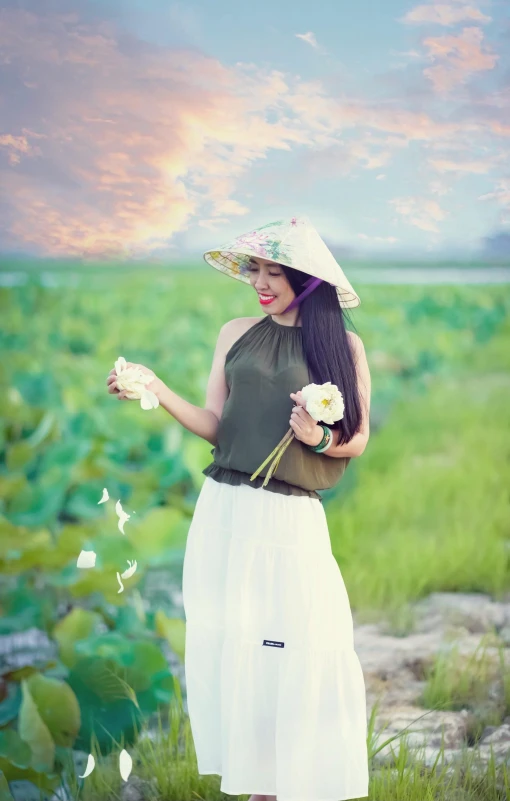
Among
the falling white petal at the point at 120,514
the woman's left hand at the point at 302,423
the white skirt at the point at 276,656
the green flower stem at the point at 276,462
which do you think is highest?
the woman's left hand at the point at 302,423

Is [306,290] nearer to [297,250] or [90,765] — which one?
[297,250]

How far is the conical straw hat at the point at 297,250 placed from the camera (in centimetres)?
169

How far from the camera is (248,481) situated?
1.71 m

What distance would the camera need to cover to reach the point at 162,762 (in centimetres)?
212

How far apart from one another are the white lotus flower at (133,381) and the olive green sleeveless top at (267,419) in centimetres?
15

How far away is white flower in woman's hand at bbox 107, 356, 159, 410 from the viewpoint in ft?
5.41

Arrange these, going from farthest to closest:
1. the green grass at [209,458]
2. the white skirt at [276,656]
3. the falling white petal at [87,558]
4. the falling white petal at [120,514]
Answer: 1. the green grass at [209,458]
2. the falling white petal at [87,558]
3. the falling white petal at [120,514]
4. the white skirt at [276,656]

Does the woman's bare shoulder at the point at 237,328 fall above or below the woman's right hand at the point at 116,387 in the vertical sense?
above

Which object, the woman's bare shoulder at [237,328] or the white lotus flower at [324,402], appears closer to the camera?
the white lotus flower at [324,402]

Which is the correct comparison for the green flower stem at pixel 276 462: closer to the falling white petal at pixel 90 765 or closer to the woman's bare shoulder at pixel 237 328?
the woman's bare shoulder at pixel 237 328

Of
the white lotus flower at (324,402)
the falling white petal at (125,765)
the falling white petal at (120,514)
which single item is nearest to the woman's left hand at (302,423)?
the white lotus flower at (324,402)

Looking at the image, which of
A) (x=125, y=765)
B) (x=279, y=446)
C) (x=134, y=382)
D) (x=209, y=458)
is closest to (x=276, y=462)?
(x=279, y=446)

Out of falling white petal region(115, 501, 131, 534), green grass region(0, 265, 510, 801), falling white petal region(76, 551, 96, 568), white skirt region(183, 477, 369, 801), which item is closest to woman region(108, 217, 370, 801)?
white skirt region(183, 477, 369, 801)

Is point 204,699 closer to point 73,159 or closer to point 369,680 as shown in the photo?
point 369,680
